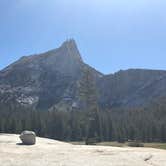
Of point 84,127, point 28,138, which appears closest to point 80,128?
point 84,127

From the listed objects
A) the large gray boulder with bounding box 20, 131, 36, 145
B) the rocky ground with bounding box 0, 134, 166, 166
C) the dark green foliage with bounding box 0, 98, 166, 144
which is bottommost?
the rocky ground with bounding box 0, 134, 166, 166

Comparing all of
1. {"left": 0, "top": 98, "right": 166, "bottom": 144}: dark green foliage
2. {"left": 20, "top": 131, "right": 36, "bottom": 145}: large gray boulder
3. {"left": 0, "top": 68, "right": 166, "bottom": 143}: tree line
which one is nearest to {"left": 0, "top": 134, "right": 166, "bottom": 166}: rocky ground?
{"left": 20, "top": 131, "right": 36, "bottom": 145}: large gray boulder

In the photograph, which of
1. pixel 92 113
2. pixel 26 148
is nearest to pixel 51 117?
pixel 92 113

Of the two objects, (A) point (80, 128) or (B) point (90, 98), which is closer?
(B) point (90, 98)

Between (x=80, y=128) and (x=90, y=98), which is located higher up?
(x=90, y=98)

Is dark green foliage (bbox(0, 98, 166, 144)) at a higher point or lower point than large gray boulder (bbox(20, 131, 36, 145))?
higher

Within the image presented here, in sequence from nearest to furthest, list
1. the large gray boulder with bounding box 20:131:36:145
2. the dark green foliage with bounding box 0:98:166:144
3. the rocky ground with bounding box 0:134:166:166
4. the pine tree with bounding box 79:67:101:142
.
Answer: the rocky ground with bounding box 0:134:166:166 < the large gray boulder with bounding box 20:131:36:145 < the pine tree with bounding box 79:67:101:142 < the dark green foliage with bounding box 0:98:166:144

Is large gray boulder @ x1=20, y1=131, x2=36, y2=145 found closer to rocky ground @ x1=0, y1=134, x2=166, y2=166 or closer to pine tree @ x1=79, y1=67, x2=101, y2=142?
rocky ground @ x1=0, y1=134, x2=166, y2=166

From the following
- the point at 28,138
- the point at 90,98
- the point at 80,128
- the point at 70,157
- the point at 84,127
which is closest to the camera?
the point at 70,157

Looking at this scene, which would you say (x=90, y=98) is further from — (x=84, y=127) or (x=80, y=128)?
(x=80, y=128)

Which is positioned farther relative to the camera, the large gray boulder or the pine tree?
the pine tree

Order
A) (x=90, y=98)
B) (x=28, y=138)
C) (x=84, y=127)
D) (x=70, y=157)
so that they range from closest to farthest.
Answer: (x=70, y=157) → (x=28, y=138) → (x=90, y=98) → (x=84, y=127)

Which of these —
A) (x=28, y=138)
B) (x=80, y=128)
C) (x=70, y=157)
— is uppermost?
(x=80, y=128)

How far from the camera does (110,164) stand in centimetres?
1841
